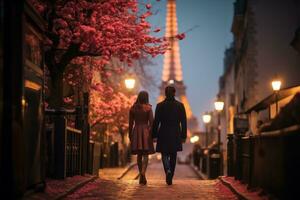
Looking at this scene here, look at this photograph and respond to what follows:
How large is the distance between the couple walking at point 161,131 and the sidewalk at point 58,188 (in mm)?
1336

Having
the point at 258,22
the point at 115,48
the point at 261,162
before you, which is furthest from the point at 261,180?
the point at 258,22

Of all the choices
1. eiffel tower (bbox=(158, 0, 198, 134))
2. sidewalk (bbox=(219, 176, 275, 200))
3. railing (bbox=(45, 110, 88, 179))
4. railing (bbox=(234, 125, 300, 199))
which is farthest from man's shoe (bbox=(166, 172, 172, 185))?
eiffel tower (bbox=(158, 0, 198, 134))

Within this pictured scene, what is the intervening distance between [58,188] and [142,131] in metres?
3.75

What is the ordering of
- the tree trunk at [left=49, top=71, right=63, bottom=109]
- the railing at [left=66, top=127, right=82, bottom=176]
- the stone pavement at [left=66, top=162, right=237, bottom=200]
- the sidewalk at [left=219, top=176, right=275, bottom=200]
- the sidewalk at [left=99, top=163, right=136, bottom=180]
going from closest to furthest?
the sidewalk at [left=219, top=176, right=275, bottom=200] < the stone pavement at [left=66, top=162, right=237, bottom=200] < the railing at [left=66, top=127, right=82, bottom=176] < the tree trunk at [left=49, top=71, right=63, bottom=109] < the sidewalk at [left=99, top=163, right=136, bottom=180]

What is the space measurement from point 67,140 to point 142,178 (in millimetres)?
1951

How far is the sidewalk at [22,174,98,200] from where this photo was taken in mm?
10215

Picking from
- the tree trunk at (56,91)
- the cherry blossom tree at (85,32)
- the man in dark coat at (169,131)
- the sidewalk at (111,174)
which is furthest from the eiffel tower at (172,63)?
the man in dark coat at (169,131)

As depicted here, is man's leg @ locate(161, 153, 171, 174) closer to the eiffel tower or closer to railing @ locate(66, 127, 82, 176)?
railing @ locate(66, 127, 82, 176)

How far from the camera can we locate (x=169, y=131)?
1518 cm

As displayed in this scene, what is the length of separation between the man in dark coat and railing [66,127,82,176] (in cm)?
176

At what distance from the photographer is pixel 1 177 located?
320 inches

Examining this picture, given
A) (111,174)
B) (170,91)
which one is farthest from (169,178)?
(111,174)

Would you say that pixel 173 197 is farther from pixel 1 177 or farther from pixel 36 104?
pixel 1 177

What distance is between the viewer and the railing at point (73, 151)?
47.6 ft
